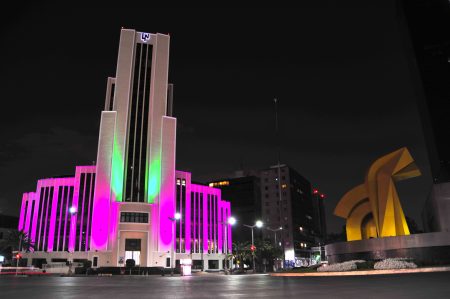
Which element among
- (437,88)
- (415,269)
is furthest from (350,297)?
(437,88)

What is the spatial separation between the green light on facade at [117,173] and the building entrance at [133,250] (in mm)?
8938

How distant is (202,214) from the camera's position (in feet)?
323

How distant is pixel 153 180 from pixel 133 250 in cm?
1463

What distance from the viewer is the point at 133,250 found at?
76.4 m

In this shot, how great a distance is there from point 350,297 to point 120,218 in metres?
68.5

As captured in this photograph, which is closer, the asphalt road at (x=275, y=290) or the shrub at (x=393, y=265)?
the asphalt road at (x=275, y=290)

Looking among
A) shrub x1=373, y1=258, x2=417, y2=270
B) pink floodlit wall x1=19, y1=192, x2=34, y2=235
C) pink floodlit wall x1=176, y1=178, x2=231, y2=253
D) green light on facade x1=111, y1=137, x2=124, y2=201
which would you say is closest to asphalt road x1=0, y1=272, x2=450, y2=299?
shrub x1=373, y1=258, x2=417, y2=270

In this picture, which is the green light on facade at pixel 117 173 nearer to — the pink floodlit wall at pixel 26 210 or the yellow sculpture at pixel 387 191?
the pink floodlit wall at pixel 26 210

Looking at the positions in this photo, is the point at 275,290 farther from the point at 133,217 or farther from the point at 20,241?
the point at 20,241

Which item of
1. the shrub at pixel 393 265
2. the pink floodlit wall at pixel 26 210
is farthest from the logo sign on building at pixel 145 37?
the shrub at pixel 393 265

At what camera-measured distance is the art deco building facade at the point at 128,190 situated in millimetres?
76000

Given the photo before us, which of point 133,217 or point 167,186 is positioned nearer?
point 133,217

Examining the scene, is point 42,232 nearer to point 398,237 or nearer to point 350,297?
point 398,237

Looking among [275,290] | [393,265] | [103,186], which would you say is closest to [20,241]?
[103,186]
